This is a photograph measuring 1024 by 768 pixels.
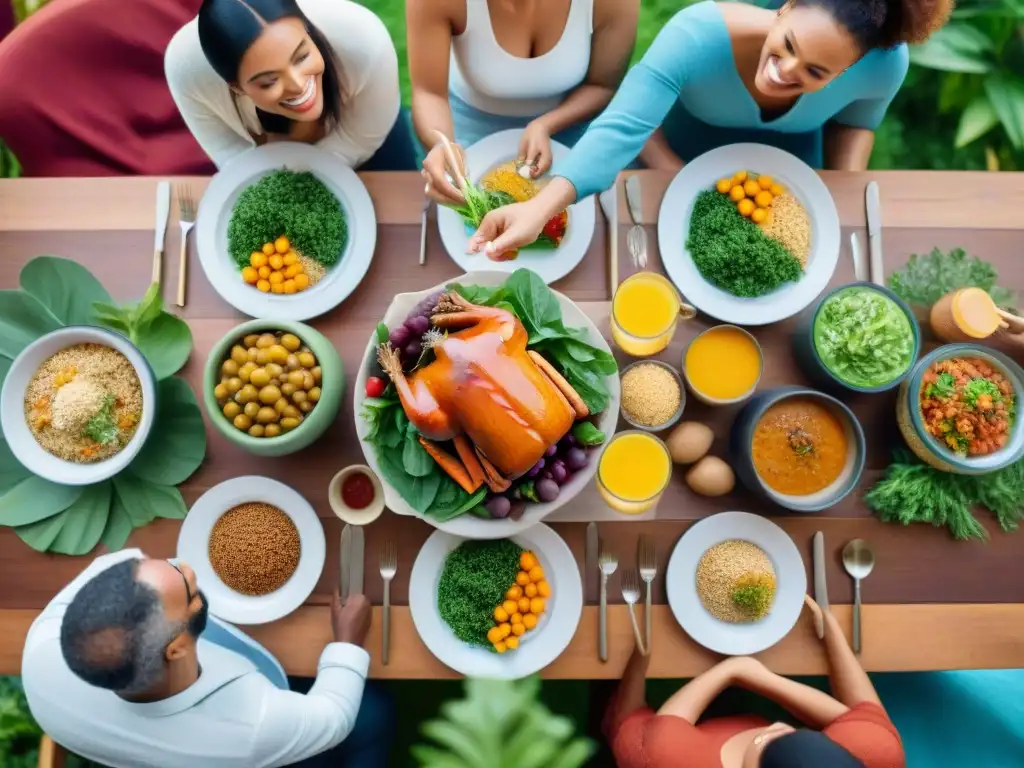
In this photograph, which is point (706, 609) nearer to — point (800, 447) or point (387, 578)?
point (800, 447)

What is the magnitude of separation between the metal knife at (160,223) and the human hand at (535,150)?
695 mm

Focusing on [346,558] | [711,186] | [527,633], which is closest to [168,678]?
[346,558]

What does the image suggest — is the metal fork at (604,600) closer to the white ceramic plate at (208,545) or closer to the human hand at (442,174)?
the white ceramic plate at (208,545)

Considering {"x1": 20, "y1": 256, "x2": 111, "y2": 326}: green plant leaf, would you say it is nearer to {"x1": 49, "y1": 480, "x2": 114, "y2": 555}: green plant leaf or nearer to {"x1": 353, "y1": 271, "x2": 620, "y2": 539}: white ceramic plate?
{"x1": 49, "y1": 480, "x2": 114, "y2": 555}: green plant leaf

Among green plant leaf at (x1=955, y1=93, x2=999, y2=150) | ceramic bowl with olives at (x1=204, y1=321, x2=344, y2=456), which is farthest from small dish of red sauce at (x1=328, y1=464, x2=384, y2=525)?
green plant leaf at (x1=955, y1=93, x2=999, y2=150)

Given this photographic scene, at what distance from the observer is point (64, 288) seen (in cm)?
124

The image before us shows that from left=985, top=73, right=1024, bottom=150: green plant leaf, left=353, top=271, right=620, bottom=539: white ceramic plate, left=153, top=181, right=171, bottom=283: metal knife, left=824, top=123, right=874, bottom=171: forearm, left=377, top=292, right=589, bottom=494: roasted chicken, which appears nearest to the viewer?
left=377, top=292, right=589, bottom=494: roasted chicken

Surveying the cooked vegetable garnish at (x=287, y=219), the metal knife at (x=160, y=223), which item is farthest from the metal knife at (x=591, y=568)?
the metal knife at (x=160, y=223)

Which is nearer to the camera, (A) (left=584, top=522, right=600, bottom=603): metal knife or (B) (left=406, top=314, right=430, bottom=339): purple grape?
(B) (left=406, top=314, right=430, bottom=339): purple grape

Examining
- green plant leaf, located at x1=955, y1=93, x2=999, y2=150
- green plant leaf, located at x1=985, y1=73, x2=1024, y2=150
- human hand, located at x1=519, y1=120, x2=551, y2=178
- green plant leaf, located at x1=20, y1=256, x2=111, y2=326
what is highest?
green plant leaf, located at x1=985, y1=73, x2=1024, y2=150

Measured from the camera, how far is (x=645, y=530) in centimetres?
129

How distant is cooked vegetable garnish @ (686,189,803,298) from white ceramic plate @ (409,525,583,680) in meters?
0.59

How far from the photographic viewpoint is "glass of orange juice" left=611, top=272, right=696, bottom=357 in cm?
122

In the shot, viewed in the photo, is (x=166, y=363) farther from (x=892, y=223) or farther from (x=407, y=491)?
(x=892, y=223)
